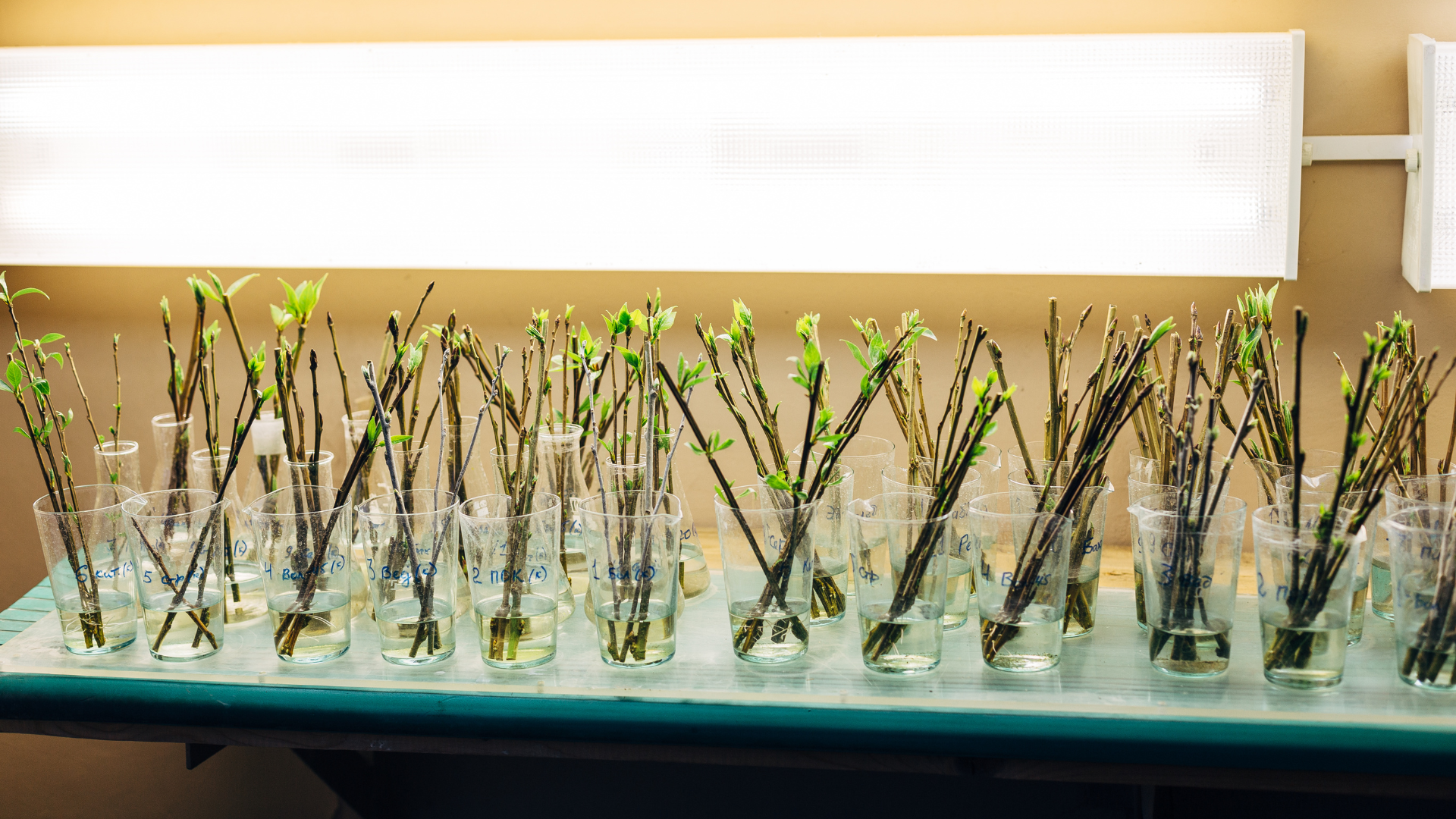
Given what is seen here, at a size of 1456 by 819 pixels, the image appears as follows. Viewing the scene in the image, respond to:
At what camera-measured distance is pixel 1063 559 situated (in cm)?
98

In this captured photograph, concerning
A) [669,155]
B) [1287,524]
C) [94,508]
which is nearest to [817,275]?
[669,155]

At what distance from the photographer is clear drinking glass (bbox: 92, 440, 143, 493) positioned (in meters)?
1.25

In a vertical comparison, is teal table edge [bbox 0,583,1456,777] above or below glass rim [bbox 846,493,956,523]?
below

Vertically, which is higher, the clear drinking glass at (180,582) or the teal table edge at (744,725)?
the clear drinking glass at (180,582)

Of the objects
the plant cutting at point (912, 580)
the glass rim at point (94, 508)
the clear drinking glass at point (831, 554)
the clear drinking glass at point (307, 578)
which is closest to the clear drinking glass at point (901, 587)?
the plant cutting at point (912, 580)

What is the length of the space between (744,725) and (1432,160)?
105cm

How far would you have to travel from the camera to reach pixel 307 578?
1.03 m

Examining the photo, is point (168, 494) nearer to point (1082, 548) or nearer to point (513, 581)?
point (513, 581)

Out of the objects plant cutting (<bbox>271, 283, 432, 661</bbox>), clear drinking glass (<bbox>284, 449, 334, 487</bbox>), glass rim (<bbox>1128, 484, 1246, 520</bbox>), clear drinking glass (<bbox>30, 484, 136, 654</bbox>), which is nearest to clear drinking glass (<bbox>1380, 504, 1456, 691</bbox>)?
glass rim (<bbox>1128, 484, 1246, 520</bbox>)

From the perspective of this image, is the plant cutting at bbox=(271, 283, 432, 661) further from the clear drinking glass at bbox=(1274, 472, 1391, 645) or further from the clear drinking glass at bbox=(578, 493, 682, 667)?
the clear drinking glass at bbox=(1274, 472, 1391, 645)

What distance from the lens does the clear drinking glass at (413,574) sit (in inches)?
39.7

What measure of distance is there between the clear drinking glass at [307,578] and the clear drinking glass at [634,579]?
247 millimetres

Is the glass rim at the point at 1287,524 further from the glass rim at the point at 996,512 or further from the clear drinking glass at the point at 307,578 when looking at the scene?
the clear drinking glass at the point at 307,578

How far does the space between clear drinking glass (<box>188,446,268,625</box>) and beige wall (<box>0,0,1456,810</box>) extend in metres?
0.39
